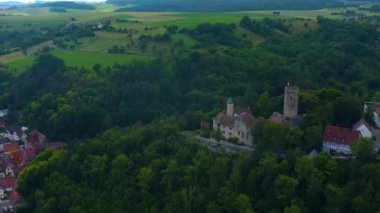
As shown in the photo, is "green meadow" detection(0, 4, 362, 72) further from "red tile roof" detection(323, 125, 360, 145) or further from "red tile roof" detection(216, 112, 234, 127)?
"red tile roof" detection(323, 125, 360, 145)

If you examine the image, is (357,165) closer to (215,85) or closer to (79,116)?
(215,85)

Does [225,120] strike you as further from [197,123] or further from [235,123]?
[197,123]

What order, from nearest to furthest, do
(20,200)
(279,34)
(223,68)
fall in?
(20,200) < (223,68) < (279,34)

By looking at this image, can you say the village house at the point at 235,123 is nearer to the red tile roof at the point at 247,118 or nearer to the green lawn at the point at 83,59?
the red tile roof at the point at 247,118

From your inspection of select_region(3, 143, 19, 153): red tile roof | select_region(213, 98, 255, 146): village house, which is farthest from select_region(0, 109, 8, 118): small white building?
select_region(213, 98, 255, 146): village house

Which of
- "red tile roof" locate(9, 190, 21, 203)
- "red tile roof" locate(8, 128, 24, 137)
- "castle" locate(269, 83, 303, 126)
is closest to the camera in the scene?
"castle" locate(269, 83, 303, 126)

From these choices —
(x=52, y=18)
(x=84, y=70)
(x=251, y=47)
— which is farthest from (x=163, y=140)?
(x=52, y=18)
